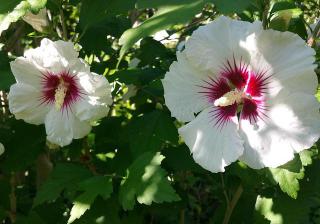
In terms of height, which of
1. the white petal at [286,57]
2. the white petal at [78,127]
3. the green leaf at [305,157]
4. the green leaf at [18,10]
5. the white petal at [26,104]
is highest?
the green leaf at [18,10]

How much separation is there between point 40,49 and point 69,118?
27 centimetres

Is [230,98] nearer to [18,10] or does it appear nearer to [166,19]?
[166,19]

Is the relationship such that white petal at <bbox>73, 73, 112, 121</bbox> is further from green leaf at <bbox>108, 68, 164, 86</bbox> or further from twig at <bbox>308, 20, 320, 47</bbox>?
twig at <bbox>308, 20, 320, 47</bbox>

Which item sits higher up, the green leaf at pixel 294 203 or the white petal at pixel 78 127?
the white petal at pixel 78 127

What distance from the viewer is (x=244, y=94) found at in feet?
4.86

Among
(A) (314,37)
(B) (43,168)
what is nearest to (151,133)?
(A) (314,37)

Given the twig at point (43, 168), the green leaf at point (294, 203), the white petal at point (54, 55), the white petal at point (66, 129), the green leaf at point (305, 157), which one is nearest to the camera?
the green leaf at point (305, 157)

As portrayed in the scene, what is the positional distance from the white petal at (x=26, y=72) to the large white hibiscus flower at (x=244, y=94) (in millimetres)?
583

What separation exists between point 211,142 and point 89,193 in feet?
1.66

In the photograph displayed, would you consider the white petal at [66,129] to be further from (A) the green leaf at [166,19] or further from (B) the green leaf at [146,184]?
(A) the green leaf at [166,19]

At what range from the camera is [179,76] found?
4.91ft

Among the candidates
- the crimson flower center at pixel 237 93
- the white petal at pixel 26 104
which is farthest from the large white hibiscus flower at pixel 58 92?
the crimson flower center at pixel 237 93

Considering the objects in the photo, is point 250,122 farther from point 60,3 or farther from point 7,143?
point 7,143

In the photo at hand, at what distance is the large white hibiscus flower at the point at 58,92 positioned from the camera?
5.70ft
